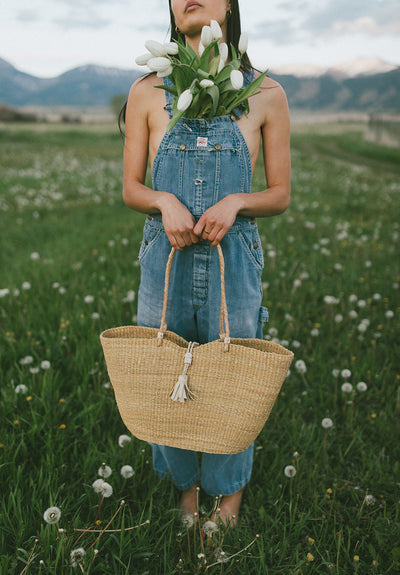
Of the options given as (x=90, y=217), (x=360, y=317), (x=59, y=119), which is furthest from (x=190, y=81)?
(x=59, y=119)

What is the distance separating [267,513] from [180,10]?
2407 mm

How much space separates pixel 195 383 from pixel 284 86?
4.52ft

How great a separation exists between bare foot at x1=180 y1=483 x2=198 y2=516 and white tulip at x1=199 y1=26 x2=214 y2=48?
209cm

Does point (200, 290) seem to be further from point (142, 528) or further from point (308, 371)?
point (308, 371)

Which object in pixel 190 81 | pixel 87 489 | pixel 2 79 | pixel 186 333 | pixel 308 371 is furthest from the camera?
pixel 2 79

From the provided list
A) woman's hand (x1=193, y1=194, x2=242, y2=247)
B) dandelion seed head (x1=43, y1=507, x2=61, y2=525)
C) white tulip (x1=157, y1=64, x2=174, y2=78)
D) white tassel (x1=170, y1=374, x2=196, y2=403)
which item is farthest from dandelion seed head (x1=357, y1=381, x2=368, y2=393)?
white tulip (x1=157, y1=64, x2=174, y2=78)

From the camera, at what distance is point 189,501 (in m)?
2.31

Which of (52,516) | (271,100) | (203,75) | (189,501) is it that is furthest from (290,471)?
(203,75)

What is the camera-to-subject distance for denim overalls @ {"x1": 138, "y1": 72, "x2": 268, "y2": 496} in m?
1.71

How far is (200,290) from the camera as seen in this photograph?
184cm

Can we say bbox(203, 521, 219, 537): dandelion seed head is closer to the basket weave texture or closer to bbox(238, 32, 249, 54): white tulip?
the basket weave texture

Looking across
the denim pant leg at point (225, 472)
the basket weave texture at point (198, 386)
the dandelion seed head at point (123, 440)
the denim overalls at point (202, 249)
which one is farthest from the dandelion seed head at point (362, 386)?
the dandelion seed head at point (123, 440)

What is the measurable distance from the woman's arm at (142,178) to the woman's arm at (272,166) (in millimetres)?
80

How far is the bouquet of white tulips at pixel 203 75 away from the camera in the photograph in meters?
1.54
